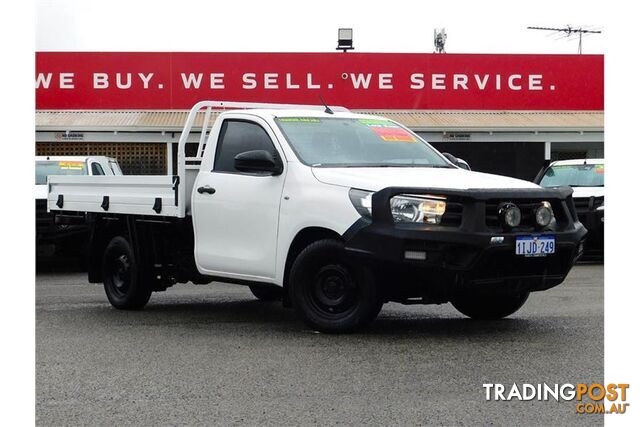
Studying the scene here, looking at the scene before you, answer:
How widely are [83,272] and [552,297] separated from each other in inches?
299

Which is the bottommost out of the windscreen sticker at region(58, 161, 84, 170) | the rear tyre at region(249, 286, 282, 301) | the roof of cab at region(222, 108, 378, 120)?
the rear tyre at region(249, 286, 282, 301)

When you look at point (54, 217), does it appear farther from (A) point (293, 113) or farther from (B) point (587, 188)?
(B) point (587, 188)

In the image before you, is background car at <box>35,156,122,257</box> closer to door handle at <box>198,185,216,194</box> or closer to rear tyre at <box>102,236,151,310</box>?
rear tyre at <box>102,236,151,310</box>

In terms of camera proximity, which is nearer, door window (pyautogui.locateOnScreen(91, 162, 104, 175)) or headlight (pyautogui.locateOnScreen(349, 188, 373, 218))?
headlight (pyautogui.locateOnScreen(349, 188, 373, 218))

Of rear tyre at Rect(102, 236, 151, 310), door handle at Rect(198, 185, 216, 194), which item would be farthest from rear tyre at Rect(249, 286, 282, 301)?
door handle at Rect(198, 185, 216, 194)

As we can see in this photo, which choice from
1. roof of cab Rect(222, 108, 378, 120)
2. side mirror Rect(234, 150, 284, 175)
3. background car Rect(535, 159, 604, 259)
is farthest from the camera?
background car Rect(535, 159, 604, 259)

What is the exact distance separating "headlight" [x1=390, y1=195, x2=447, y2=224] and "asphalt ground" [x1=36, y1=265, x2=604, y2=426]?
37.4 inches

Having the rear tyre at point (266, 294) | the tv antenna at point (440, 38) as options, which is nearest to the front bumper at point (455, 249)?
the rear tyre at point (266, 294)

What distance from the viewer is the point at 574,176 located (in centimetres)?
1794

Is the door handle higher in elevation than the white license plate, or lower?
higher

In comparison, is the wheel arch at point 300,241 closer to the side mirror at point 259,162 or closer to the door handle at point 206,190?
the side mirror at point 259,162

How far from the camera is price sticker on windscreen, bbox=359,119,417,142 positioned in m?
9.59

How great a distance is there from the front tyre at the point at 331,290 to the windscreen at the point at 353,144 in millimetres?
871

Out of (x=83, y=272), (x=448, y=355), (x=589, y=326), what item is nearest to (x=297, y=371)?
(x=448, y=355)
